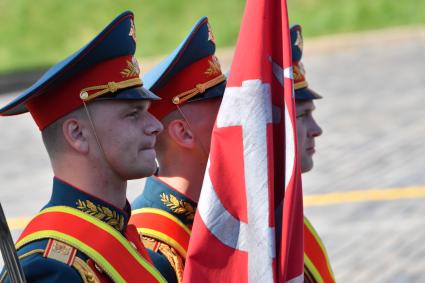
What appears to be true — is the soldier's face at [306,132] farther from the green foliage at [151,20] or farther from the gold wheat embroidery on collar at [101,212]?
the green foliage at [151,20]

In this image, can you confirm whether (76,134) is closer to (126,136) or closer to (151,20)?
(126,136)

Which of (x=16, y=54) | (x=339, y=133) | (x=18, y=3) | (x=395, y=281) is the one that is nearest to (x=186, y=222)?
(x=395, y=281)

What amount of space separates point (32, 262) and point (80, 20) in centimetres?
1618

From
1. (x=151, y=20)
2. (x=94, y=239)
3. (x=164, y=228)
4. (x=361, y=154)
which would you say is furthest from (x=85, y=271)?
(x=151, y=20)

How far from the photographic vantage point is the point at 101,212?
126 inches

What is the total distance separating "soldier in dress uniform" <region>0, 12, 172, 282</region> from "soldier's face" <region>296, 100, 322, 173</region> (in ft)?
3.40

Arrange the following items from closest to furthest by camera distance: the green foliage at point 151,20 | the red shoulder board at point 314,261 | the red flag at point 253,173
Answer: the red flag at point 253,173
the red shoulder board at point 314,261
the green foliage at point 151,20

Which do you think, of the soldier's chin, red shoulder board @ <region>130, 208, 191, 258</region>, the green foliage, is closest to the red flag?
the soldier's chin

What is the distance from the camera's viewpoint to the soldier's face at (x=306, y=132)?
415 cm

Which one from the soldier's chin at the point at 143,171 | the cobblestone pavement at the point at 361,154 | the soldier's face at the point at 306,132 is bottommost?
the cobblestone pavement at the point at 361,154

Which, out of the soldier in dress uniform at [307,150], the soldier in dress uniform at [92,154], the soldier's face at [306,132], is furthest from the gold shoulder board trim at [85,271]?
the soldier's face at [306,132]

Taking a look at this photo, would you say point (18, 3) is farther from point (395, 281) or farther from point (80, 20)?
point (395, 281)

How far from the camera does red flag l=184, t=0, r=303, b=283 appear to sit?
119 inches

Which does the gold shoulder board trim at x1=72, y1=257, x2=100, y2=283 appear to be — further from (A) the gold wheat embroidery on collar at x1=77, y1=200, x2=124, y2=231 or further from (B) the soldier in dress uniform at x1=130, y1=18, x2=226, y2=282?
(B) the soldier in dress uniform at x1=130, y1=18, x2=226, y2=282
